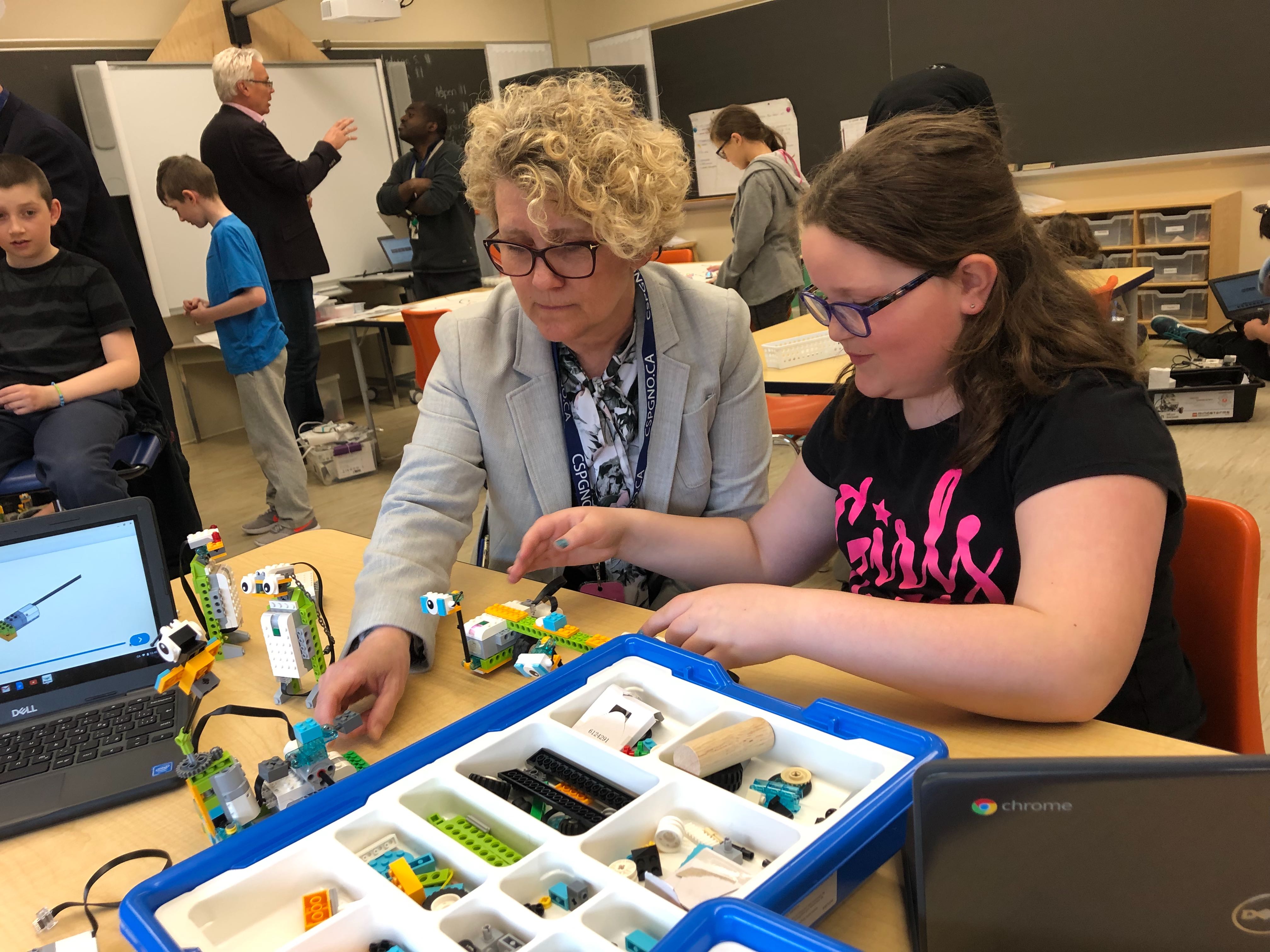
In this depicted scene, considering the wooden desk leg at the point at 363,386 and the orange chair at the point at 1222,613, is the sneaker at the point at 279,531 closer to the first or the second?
the wooden desk leg at the point at 363,386

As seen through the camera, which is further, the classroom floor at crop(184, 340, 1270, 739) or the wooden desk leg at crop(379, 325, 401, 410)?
the wooden desk leg at crop(379, 325, 401, 410)

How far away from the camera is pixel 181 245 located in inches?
203

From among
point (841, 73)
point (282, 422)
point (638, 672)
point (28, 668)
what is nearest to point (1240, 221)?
point (841, 73)

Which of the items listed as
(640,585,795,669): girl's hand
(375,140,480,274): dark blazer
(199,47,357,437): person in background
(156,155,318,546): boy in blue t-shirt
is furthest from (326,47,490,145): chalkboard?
(640,585,795,669): girl's hand

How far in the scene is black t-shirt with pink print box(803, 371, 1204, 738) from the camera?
0.92m

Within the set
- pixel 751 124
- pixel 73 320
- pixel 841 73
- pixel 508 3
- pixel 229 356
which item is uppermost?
pixel 508 3

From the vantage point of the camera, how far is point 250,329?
11.9 feet

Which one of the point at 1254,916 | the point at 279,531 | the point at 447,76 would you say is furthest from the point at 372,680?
the point at 447,76

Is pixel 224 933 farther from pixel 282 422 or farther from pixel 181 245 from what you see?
pixel 181 245

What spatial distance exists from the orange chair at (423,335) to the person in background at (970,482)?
3.01m

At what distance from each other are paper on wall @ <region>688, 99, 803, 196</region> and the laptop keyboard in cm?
593

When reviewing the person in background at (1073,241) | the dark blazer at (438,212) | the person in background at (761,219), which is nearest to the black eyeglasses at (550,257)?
the person in background at (1073,241)

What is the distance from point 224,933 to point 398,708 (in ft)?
1.20

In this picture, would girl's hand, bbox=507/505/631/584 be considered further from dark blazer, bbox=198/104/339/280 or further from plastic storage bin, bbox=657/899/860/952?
dark blazer, bbox=198/104/339/280
